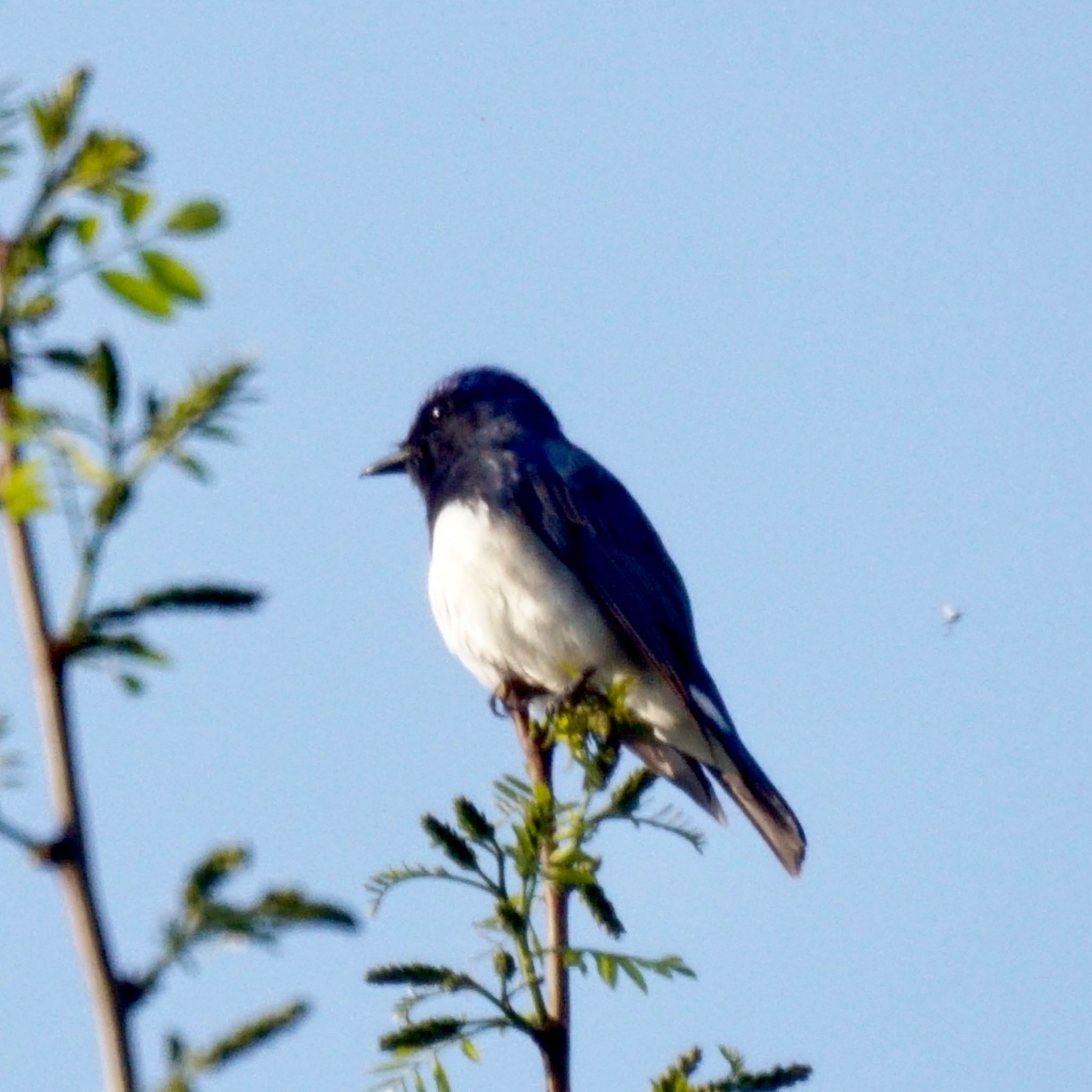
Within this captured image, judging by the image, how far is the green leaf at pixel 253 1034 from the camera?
1521 millimetres

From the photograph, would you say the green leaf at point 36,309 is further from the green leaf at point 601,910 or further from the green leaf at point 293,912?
the green leaf at point 601,910

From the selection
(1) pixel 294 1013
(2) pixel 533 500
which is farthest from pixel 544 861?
(2) pixel 533 500

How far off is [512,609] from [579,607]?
27 cm

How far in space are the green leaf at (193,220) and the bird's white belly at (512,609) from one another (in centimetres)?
549

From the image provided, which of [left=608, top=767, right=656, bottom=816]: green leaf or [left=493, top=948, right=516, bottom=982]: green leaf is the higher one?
[left=608, top=767, right=656, bottom=816]: green leaf

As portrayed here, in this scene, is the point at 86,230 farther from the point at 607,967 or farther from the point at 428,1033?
the point at 607,967

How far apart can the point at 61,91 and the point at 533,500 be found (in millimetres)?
6064

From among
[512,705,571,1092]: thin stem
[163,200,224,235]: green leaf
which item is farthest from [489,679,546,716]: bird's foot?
[163,200,224,235]: green leaf

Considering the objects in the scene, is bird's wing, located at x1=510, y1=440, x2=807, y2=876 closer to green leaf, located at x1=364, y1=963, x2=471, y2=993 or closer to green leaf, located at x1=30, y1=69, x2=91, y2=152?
green leaf, located at x1=364, y1=963, x2=471, y2=993

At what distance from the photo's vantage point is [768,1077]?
8.64 feet

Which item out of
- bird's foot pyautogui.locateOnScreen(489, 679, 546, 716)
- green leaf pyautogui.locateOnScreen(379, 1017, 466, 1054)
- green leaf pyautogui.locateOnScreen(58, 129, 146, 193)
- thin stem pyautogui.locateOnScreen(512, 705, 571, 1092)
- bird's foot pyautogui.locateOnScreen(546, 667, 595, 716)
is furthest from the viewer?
bird's foot pyautogui.locateOnScreen(489, 679, 546, 716)

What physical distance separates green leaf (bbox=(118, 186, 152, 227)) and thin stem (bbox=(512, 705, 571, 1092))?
1.16 meters

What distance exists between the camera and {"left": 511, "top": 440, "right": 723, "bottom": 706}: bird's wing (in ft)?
24.3

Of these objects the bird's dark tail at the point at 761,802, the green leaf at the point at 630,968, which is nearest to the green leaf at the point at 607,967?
the green leaf at the point at 630,968
